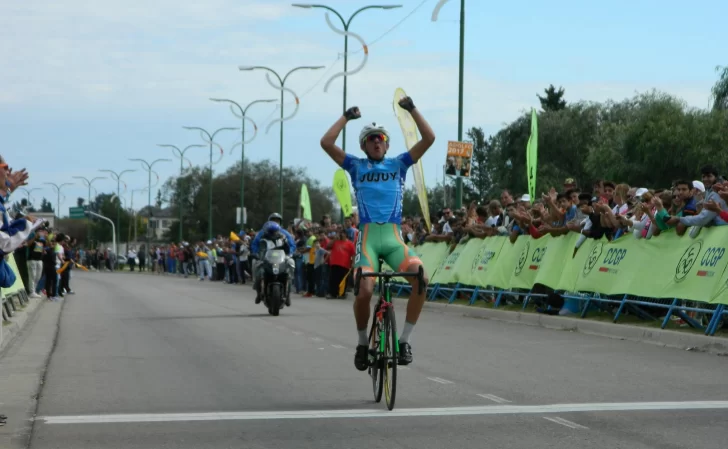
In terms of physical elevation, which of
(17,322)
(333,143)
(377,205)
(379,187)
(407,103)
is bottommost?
Result: (17,322)

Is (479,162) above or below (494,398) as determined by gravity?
above

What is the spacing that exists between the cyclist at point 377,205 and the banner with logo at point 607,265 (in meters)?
5.68

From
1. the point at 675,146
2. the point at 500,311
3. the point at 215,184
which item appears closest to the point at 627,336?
the point at 500,311

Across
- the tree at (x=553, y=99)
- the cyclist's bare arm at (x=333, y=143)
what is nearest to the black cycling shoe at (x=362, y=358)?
the cyclist's bare arm at (x=333, y=143)

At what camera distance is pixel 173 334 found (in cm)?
1747

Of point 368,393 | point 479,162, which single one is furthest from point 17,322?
point 479,162

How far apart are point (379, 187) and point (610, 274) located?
26.5 ft

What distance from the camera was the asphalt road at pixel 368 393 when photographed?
25.2ft

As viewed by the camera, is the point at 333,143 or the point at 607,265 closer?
the point at 333,143

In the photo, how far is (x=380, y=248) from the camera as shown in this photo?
31.9 feet

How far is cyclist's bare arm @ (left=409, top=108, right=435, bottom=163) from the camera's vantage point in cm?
992

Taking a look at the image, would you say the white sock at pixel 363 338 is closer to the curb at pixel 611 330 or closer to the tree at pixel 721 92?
the curb at pixel 611 330

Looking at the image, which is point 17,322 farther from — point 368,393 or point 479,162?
point 479,162

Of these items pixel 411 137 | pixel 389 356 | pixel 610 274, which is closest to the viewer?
pixel 389 356
